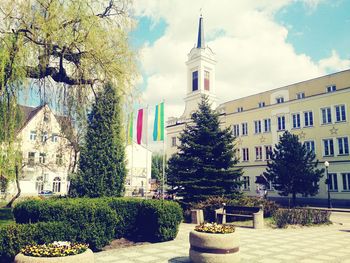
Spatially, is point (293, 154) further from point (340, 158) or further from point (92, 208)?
point (92, 208)

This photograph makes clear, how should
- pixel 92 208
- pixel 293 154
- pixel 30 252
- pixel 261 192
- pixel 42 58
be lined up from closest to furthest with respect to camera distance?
pixel 30 252 → pixel 92 208 → pixel 42 58 → pixel 293 154 → pixel 261 192

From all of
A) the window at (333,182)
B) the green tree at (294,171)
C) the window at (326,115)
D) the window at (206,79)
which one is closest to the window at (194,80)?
the window at (206,79)

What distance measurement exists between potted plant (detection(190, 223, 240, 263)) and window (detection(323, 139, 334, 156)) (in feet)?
98.5

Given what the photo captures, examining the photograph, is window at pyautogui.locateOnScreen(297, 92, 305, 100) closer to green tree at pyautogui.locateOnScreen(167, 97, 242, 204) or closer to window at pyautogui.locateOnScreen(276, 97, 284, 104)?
window at pyautogui.locateOnScreen(276, 97, 284, 104)

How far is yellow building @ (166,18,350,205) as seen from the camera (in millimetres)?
32625

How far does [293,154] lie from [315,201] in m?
7.59

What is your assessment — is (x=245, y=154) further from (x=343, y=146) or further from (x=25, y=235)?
(x=25, y=235)

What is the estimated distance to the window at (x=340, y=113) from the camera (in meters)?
33.0

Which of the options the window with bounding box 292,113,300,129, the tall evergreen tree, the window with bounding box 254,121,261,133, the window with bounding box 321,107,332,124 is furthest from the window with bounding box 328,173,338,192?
the tall evergreen tree

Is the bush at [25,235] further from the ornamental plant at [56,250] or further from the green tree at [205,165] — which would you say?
the green tree at [205,165]

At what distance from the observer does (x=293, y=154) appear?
→ 2941 cm

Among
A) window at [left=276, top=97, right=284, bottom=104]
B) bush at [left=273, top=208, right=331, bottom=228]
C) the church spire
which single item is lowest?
bush at [left=273, top=208, right=331, bottom=228]

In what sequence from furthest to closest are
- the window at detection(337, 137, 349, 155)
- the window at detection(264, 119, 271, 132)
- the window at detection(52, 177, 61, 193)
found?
1. the window at detection(52, 177, 61, 193)
2. the window at detection(264, 119, 271, 132)
3. the window at detection(337, 137, 349, 155)

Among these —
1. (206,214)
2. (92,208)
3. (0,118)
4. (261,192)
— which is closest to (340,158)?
(261,192)
